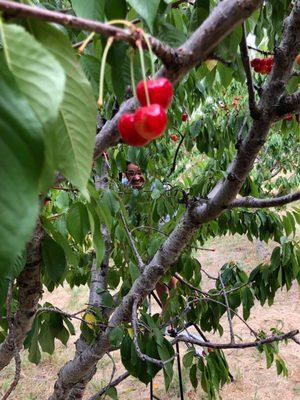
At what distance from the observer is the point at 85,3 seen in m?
0.57

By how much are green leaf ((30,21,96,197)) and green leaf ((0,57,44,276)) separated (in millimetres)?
107

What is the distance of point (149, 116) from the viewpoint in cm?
42

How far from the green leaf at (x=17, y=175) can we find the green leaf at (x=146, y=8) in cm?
37

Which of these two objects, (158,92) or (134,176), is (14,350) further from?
(134,176)

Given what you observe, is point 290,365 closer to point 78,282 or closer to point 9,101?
point 78,282

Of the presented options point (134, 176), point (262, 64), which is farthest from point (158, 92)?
point (134, 176)

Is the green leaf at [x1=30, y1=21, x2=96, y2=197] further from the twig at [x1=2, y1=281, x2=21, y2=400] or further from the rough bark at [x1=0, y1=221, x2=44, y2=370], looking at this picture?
the twig at [x1=2, y1=281, x2=21, y2=400]

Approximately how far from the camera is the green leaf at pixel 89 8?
0.56 m

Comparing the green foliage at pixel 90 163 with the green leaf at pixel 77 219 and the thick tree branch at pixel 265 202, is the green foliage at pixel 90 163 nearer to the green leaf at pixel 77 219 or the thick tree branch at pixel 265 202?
the green leaf at pixel 77 219

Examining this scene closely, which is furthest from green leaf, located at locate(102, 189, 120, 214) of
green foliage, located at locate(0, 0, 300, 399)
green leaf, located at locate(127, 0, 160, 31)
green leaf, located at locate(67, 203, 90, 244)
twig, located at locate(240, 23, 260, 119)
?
green leaf, located at locate(127, 0, 160, 31)

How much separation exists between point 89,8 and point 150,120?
26 centimetres

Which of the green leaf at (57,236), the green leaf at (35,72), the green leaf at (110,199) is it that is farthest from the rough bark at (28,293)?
the green leaf at (35,72)

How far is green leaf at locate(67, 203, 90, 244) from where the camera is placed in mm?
1013

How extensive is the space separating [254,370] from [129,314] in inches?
115
